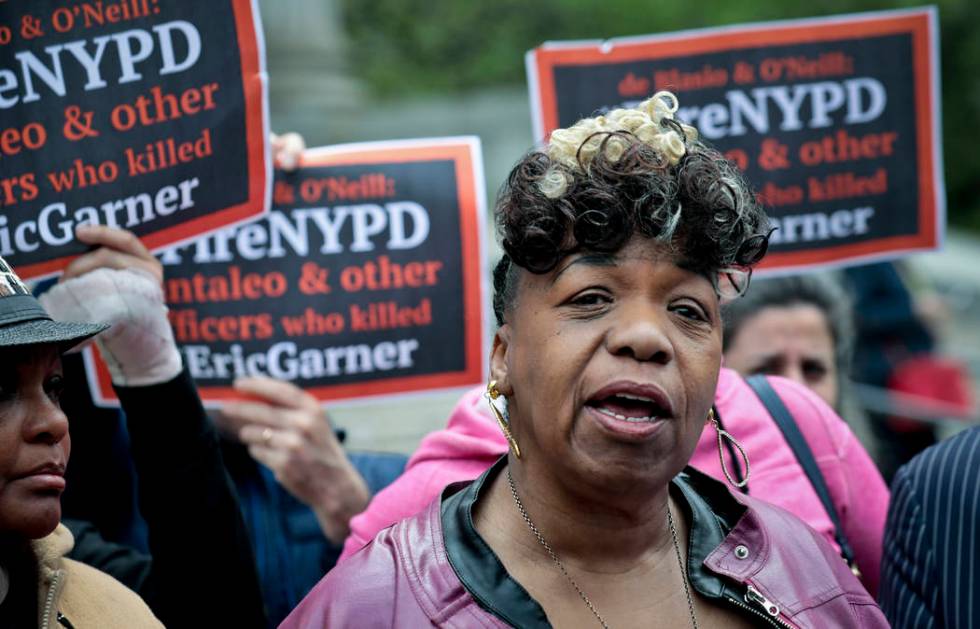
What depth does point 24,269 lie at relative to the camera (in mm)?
2955

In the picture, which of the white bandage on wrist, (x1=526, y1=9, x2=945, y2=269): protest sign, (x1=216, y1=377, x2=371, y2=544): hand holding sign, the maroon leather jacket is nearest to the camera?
the maroon leather jacket

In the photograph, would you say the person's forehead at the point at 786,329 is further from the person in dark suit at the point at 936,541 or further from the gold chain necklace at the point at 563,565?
the gold chain necklace at the point at 563,565

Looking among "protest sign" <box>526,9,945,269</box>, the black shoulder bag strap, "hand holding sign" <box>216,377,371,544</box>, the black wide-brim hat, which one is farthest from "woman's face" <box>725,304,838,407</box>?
the black wide-brim hat

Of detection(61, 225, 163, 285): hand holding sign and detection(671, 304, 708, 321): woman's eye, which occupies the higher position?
detection(61, 225, 163, 285): hand holding sign

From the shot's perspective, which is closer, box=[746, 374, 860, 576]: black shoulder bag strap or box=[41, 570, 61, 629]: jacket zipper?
box=[41, 570, 61, 629]: jacket zipper

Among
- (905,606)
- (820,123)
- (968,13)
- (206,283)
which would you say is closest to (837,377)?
(820,123)

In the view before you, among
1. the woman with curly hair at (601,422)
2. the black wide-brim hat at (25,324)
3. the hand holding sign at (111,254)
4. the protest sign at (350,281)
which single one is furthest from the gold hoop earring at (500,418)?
the protest sign at (350,281)

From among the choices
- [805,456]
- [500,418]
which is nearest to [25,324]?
[500,418]

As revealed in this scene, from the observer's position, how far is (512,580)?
2086mm

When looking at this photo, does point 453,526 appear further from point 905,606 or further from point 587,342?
point 905,606

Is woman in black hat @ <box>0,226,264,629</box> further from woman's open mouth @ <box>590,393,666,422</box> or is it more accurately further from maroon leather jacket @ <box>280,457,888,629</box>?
woman's open mouth @ <box>590,393,666,422</box>

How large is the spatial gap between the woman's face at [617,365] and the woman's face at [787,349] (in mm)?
1975

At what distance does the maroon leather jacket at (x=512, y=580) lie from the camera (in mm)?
2033

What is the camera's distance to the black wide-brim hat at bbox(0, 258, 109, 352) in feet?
7.13
